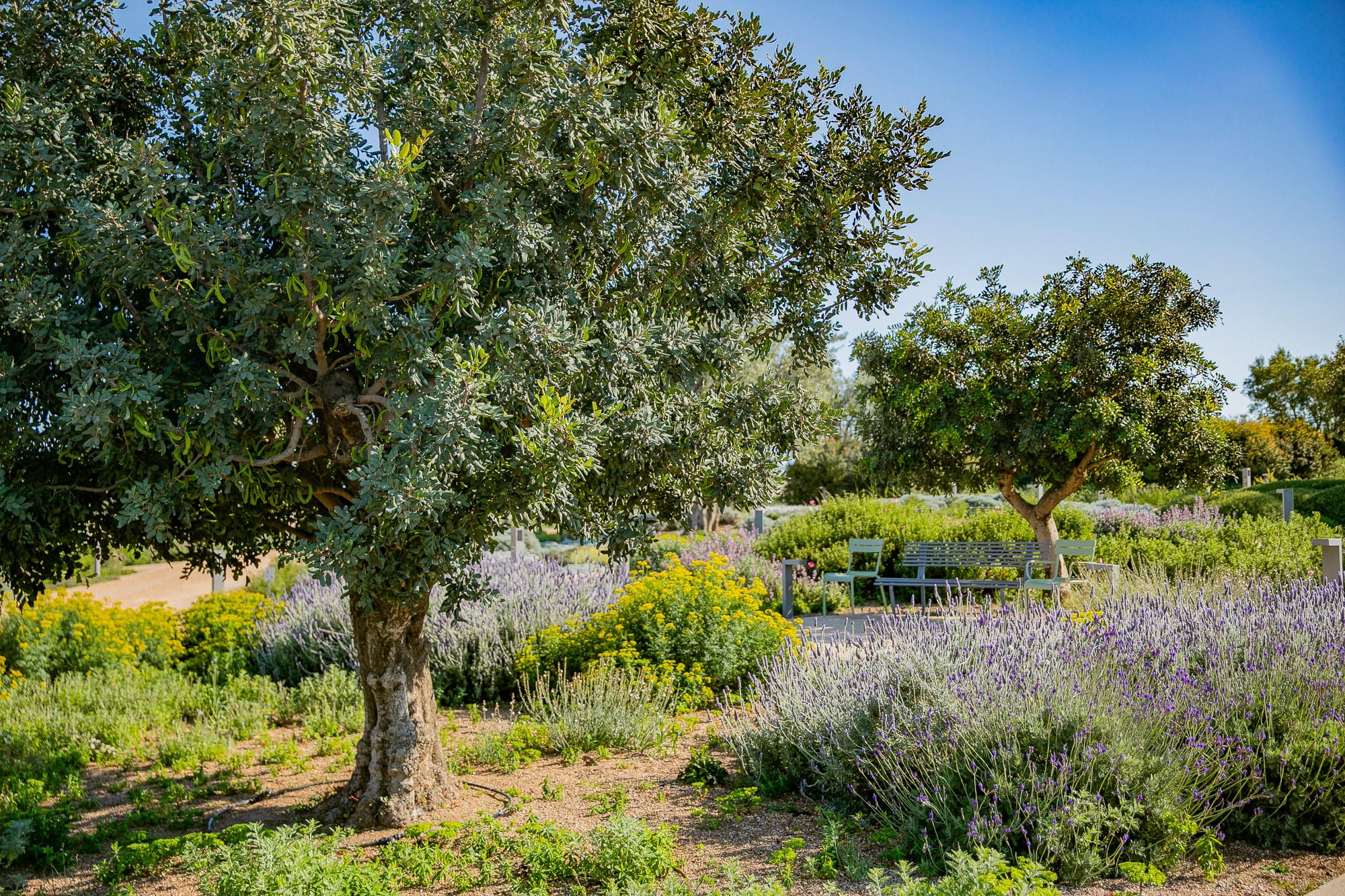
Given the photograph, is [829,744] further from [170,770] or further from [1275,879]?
[170,770]

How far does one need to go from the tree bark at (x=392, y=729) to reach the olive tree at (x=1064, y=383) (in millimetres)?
7840

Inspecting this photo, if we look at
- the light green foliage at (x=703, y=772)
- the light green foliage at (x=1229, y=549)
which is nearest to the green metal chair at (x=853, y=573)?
the light green foliage at (x=1229, y=549)

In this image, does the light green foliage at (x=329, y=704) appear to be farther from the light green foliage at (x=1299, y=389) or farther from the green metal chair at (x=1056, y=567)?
the light green foliage at (x=1299, y=389)

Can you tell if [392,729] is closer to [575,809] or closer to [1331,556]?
[575,809]

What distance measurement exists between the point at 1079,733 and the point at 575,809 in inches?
100

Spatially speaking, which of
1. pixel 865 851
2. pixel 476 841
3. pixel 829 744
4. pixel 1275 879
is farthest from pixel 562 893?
pixel 1275 879

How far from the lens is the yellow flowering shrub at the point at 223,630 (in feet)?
27.3

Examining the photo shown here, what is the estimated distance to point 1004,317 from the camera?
35.8 ft

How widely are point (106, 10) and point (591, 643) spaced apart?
539 centimetres

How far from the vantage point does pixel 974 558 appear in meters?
11.5

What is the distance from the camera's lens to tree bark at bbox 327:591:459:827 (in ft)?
14.2

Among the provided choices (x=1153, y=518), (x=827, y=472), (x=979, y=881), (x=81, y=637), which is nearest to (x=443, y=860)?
(x=979, y=881)

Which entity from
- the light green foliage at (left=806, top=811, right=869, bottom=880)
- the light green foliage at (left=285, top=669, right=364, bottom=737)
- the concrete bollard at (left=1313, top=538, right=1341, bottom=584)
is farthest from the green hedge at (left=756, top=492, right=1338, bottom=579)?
the light green foliage at (left=806, top=811, right=869, bottom=880)

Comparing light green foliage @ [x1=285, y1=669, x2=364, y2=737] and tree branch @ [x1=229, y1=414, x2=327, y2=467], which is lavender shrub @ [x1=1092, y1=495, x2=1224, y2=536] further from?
tree branch @ [x1=229, y1=414, x2=327, y2=467]
